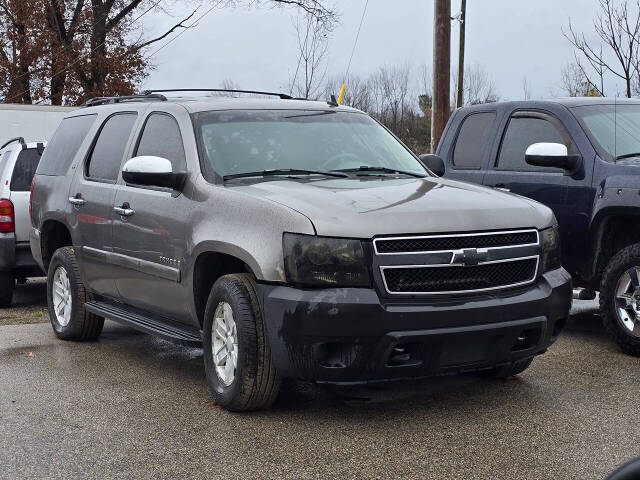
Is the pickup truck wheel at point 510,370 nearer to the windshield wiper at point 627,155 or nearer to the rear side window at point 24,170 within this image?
the windshield wiper at point 627,155

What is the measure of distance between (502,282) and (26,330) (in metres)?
4.86

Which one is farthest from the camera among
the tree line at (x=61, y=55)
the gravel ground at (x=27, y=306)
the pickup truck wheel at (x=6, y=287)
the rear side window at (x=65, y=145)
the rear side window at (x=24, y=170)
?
the tree line at (x=61, y=55)

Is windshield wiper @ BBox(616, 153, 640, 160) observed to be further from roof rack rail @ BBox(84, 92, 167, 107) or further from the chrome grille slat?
roof rack rail @ BBox(84, 92, 167, 107)

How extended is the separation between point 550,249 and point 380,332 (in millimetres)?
1347

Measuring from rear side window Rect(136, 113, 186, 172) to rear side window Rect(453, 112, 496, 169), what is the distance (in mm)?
2925

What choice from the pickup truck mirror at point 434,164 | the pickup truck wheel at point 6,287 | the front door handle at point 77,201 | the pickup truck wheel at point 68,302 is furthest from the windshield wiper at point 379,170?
the pickup truck wheel at point 6,287

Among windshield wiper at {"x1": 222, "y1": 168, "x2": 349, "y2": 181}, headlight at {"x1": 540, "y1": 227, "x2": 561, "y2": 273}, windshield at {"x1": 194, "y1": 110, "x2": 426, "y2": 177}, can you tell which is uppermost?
windshield at {"x1": 194, "y1": 110, "x2": 426, "y2": 177}

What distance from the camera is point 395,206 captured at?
5.25 meters

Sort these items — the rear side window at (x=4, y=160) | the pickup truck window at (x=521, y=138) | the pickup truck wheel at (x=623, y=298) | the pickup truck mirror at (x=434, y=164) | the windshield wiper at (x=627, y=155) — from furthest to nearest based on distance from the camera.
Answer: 1. the rear side window at (x=4, y=160)
2. the pickup truck window at (x=521, y=138)
3. the windshield wiper at (x=627, y=155)
4. the pickup truck mirror at (x=434, y=164)
5. the pickup truck wheel at (x=623, y=298)

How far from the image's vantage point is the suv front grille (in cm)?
505

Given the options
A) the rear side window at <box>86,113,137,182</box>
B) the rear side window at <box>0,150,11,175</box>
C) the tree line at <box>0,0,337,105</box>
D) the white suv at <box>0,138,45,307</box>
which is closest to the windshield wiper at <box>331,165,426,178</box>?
the rear side window at <box>86,113,137,182</box>

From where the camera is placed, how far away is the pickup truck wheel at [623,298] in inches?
272

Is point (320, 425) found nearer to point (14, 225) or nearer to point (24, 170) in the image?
point (14, 225)

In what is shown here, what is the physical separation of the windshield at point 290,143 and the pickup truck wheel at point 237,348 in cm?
90
